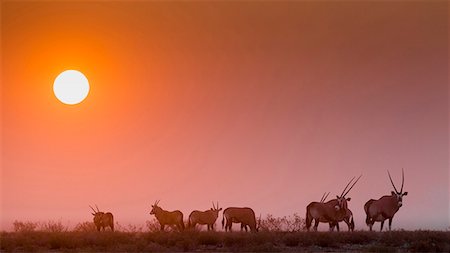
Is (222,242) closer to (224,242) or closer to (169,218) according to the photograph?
(224,242)

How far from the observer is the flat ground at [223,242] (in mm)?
26094

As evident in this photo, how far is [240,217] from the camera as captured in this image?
35312 millimetres

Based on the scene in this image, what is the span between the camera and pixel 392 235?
2808cm

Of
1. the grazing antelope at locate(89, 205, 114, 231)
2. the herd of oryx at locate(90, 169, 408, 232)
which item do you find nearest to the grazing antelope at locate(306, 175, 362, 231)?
the herd of oryx at locate(90, 169, 408, 232)

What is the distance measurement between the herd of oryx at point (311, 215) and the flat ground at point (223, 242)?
215 inches

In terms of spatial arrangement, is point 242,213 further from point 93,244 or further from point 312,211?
point 93,244

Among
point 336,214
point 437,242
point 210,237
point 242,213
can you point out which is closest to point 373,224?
point 336,214

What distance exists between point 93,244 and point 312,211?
10.4m

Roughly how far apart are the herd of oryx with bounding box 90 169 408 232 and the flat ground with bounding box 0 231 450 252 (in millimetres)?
5466

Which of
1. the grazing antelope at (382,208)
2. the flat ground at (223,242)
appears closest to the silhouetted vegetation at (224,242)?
the flat ground at (223,242)

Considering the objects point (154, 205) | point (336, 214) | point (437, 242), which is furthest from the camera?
point (154, 205)

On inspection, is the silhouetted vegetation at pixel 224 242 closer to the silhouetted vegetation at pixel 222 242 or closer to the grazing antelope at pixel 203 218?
the silhouetted vegetation at pixel 222 242

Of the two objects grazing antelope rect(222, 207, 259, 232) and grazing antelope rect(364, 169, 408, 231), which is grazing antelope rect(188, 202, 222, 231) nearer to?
grazing antelope rect(222, 207, 259, 232)

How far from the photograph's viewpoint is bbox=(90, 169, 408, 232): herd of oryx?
34062 millimetres
